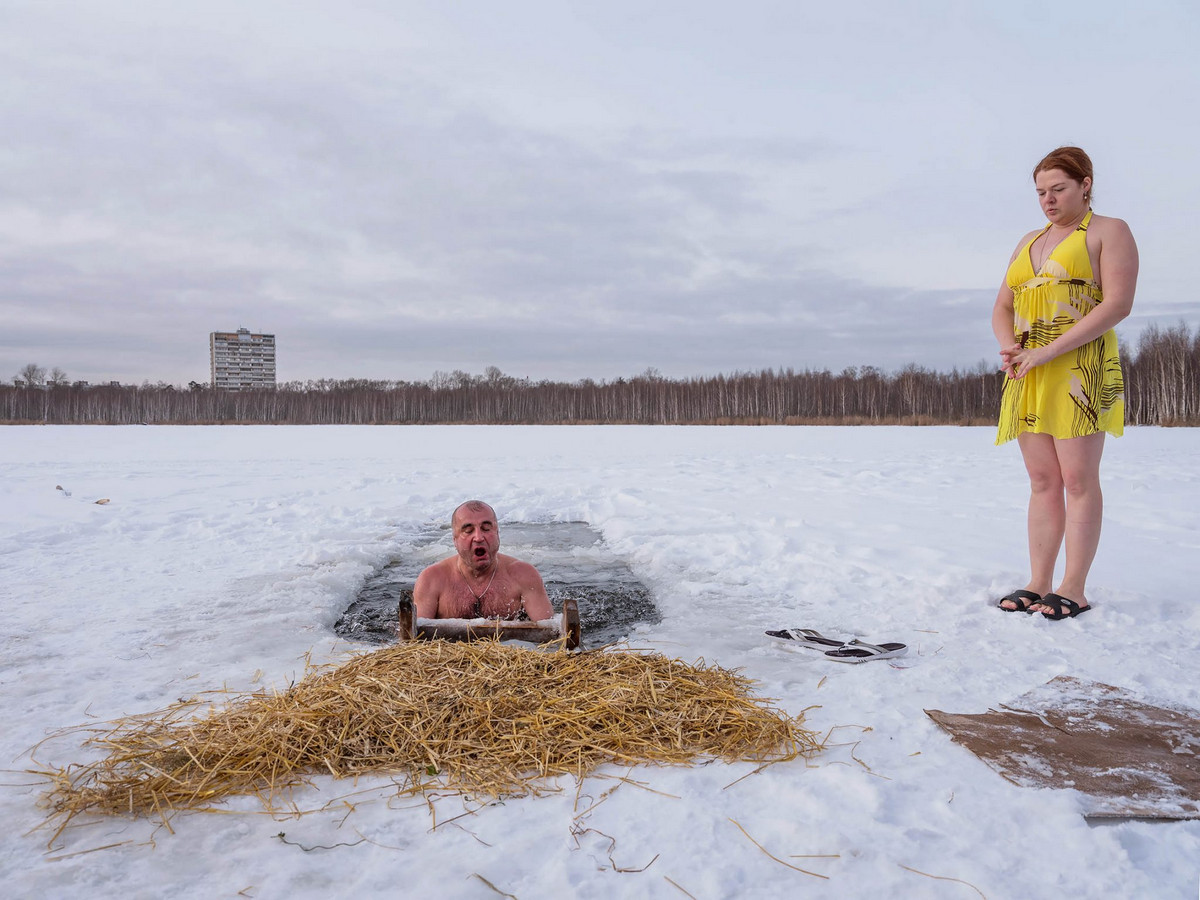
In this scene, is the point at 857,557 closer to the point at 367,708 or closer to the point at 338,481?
the point at 367,708

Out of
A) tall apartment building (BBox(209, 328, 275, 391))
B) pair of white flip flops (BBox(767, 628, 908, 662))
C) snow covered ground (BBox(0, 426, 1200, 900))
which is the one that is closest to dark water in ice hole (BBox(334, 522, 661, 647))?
snow covered ground (BBox(0, 426, 1200, 900))

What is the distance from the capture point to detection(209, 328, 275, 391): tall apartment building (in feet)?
532

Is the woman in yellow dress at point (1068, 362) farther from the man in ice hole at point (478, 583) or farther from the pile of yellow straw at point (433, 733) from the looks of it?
the man in ice hole at point (478, 583)

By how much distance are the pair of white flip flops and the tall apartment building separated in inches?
6845

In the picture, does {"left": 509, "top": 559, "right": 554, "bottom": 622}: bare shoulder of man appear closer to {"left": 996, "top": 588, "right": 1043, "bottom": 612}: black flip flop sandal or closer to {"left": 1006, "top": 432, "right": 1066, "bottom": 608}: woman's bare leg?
{"left": 996, "top": 588, "right": 1043, "bottom": 612}: black flip flop sandal

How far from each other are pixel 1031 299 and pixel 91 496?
1096 cm

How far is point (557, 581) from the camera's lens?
6.06 metres

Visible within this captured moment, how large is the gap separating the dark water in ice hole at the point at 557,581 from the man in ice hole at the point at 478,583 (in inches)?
10.5

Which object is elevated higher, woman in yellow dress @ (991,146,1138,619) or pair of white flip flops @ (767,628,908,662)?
woman in yellow dress @ (991,146,1138,619)

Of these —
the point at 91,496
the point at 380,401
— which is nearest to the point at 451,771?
the point at 91,496

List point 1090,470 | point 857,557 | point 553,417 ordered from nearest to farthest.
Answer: point 1090,470 → point 857,557 → point 553,417

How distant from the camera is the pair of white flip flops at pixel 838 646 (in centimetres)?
347

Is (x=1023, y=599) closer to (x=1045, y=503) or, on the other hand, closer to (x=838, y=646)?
(x=1045, y=503)

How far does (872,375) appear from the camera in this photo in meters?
57.1
